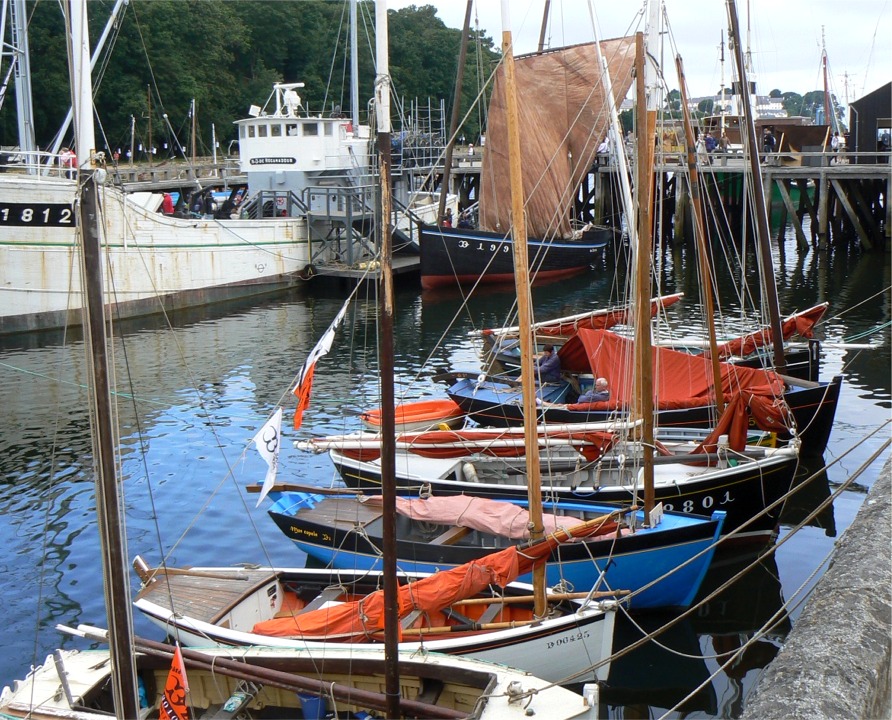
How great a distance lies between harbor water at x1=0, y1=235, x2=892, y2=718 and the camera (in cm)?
1227

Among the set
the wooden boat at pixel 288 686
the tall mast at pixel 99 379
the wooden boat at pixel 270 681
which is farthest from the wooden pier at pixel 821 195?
the tall mast at pixel 99 379

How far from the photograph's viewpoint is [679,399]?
59.7 feet

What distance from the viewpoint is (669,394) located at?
18.4 m

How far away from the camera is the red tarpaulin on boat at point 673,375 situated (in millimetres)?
17266

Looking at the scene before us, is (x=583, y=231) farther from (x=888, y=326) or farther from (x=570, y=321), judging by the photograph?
(x=570, y=321)

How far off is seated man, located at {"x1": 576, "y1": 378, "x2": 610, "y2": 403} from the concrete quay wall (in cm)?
1047

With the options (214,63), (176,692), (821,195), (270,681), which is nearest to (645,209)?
(270,681)

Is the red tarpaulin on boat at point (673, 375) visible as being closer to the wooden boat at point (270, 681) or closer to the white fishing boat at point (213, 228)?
the wooden boat at point (270, 681)

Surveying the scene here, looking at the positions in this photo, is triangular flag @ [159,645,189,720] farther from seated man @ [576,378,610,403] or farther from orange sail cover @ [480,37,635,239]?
orange sail cover @ [480,37,635,239]

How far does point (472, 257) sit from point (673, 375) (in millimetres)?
20613

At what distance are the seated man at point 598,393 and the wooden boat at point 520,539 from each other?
5.33 m

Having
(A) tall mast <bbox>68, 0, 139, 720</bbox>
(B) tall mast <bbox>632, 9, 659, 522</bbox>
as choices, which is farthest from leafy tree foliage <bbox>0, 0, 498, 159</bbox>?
(A) tall mast <bbox>68, 0, 139, 720</bbox>

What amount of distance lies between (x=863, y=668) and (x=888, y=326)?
83.9 feet

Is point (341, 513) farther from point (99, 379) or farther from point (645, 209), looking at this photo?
point (99, 379)
